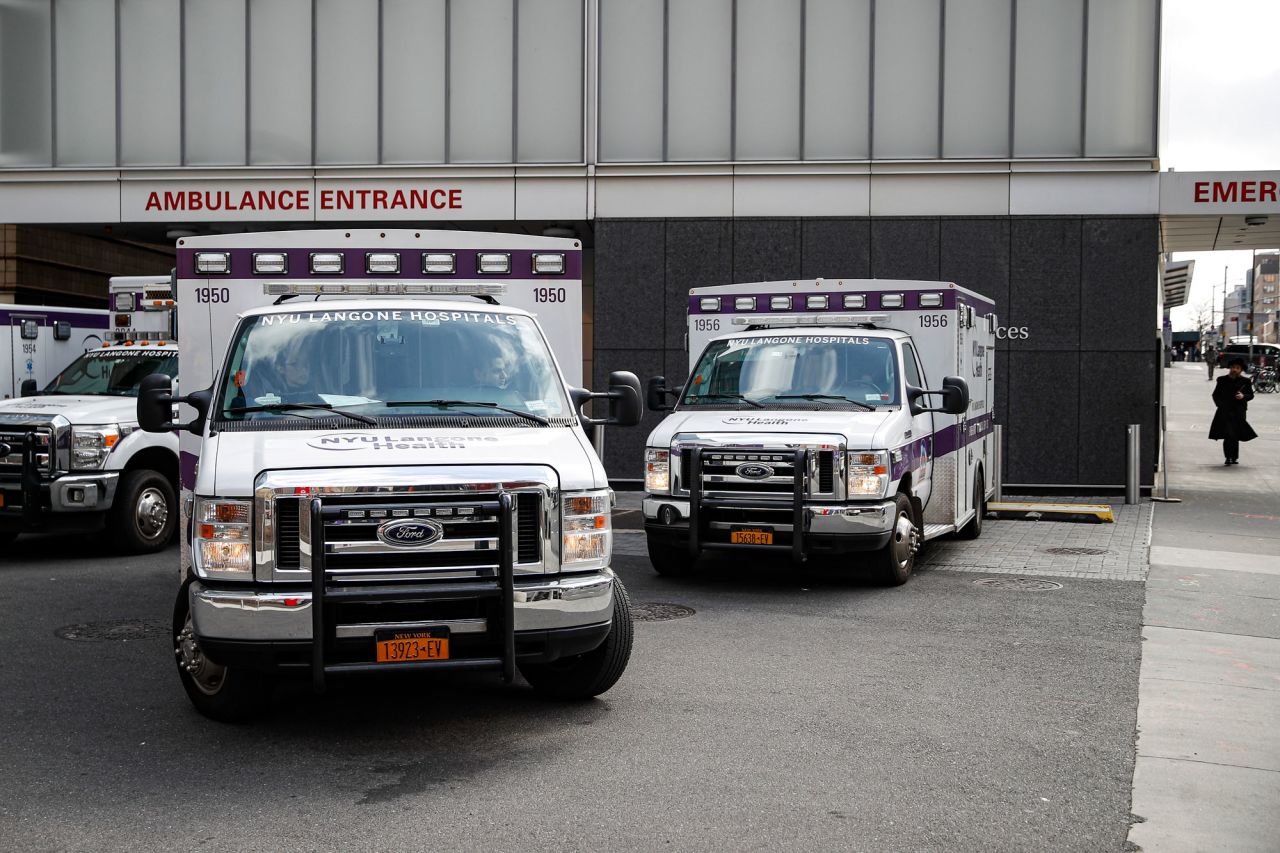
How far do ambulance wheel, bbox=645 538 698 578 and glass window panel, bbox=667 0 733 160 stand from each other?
395 inches

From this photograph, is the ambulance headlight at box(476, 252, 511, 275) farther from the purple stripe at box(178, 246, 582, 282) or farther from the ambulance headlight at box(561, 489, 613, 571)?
the ambulance headlight at box(561, 489, 613, 571)

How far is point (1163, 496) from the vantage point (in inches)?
727

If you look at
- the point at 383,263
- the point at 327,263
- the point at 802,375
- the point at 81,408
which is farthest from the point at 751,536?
the point at 81,408

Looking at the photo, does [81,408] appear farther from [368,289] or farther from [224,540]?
[224,540]

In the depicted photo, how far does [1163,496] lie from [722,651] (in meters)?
12.1

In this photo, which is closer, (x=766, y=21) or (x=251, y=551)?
(x=251, y=551)

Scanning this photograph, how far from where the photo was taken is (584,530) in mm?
6191

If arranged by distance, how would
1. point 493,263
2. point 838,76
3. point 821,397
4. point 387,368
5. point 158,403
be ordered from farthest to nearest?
point 838,76 < point 821,397 < point 493,263 < point 158,403 < point 387,368

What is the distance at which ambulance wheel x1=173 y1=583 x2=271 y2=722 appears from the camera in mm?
6375

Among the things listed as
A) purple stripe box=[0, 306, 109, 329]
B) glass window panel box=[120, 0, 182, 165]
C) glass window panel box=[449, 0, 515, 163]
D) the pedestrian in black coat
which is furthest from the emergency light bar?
the pedestrian in black coat

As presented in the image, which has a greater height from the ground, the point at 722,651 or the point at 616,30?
the point at 616,30

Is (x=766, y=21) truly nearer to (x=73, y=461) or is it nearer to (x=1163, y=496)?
(x=1163, y=496)

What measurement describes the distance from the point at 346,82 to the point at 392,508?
53.1 feet

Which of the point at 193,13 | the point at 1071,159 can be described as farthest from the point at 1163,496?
the point at 193,13
